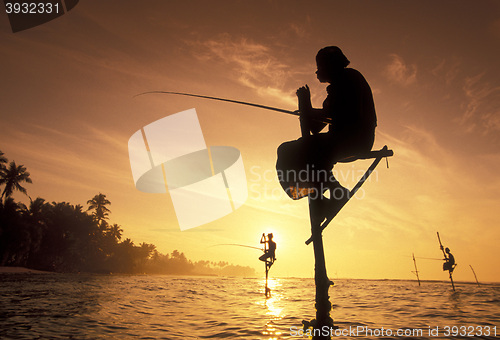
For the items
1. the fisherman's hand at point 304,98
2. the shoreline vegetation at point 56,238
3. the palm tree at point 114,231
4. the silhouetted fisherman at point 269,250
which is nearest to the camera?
the fisherman's hand at point 304,98

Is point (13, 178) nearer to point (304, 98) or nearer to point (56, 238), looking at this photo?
point (56, 238)

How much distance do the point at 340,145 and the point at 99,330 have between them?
7245 millimetres

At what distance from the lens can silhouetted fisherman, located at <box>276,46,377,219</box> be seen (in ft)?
9.60

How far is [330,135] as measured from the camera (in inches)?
116

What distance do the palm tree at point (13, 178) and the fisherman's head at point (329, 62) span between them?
62.2 m

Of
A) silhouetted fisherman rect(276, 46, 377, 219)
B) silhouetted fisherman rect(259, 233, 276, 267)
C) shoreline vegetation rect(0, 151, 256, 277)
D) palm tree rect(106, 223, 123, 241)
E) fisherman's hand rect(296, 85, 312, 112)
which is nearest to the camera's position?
silhouetted fisherman rect(276, 46, 377, 219)

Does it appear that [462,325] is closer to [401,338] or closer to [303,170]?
[401,338]

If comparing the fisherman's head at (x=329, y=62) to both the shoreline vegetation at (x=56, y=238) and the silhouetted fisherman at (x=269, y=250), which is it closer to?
the silhouetted fisherman at (x=269, y=250)

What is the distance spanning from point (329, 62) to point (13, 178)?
63.3m

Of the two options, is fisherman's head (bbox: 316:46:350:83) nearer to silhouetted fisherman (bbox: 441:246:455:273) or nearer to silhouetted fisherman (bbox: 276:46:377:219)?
silhouetted fisherman (bbox: 276:46:377:219)

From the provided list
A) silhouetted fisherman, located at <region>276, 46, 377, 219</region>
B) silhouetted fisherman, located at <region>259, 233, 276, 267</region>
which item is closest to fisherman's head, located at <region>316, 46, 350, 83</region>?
silhouetted fisherman, located at <region>276, 46, 377, 219</region>

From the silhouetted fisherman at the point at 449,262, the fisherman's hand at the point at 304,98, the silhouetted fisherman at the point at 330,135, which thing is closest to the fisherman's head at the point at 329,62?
the silhouetted fisherman at the point at 330,135

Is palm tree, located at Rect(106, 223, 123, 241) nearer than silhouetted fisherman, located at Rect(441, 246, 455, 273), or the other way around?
silhouetted fisherman, located at Rect(441, 246, 455, 273)

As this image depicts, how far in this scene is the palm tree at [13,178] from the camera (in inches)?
1850
